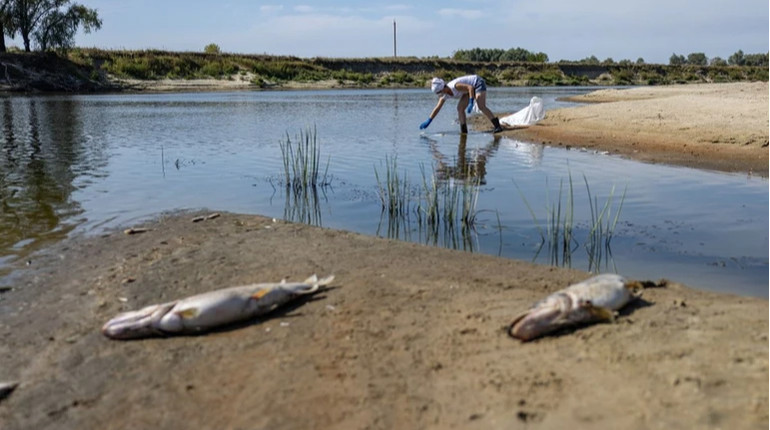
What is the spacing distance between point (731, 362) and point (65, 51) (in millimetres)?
56756

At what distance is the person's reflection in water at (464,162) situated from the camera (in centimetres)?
1242

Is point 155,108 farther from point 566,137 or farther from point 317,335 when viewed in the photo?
point 317,335

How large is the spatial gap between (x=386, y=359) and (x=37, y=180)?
9.64 meters

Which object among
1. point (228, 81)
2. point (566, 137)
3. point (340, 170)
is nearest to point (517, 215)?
point (340, 170)

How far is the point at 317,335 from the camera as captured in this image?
4883 millimetres

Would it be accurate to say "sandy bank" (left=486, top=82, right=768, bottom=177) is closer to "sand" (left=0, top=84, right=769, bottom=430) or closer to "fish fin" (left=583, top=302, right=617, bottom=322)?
"sand" (left=0, top=84, right=769, bottom=430)

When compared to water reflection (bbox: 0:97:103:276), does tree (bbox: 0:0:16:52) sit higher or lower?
higher

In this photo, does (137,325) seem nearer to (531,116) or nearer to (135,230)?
(135,230)

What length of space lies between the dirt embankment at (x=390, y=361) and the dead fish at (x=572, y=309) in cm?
8

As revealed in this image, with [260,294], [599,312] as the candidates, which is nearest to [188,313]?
[260,294]

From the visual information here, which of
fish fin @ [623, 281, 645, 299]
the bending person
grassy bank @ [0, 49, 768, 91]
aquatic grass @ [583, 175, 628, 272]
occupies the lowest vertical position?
aquatic grass @ [583, 175, 628, 272]

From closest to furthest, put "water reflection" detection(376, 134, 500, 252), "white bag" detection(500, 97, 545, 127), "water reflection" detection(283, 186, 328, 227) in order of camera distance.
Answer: "water reflection" detection(376, 134, 500, 252) < "water reflection" detection(283, 186, 328, 227) < "white bag" detection(500, 97, 545, 127)

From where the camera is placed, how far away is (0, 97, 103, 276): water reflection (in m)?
8.46

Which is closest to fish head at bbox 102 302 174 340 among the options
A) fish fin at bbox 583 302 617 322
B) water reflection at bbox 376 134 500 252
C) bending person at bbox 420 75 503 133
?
fish fin at bbox 583 302 617 322
